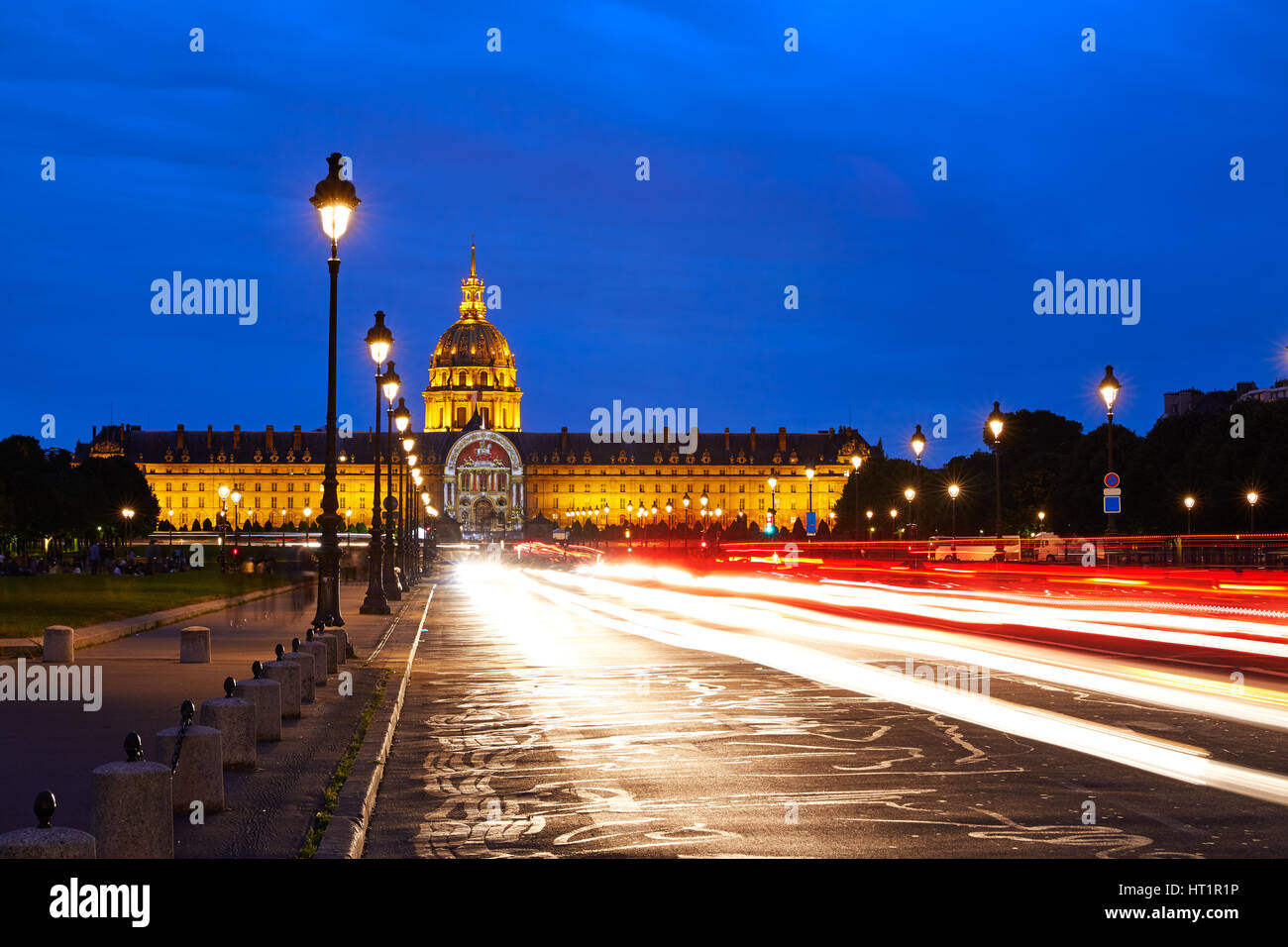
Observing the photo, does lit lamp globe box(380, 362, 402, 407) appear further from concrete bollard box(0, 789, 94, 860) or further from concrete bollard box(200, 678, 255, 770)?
concrete bollard box(0, 789, 94, 860)

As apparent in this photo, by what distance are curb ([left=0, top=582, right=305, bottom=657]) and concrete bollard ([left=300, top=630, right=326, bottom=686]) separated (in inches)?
217

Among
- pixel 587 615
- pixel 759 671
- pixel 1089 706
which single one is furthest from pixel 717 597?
pixel 1089 706

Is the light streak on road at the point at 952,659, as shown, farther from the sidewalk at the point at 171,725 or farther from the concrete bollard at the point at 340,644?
the sidewalk at the point at 171,725

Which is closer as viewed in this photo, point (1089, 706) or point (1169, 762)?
point (1169, 762)

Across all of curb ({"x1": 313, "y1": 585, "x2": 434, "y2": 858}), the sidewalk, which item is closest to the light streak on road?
curb ({"x1": 313, "y1": 585, "x2": 434, "y2": 858})

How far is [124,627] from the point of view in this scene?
2756cm

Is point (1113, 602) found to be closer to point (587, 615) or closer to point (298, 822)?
point (587, 615)

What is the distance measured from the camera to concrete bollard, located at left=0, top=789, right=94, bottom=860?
6234 millimetres

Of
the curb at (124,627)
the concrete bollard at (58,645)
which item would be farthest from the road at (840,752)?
the curb at (124,627)

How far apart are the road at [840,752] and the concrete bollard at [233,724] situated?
43.5 inches

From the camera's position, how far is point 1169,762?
1224 centimetres

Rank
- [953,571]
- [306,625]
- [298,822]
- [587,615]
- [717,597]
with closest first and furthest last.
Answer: [298,822] < [306,625] < [587,615] < [717,597] < [953,571]

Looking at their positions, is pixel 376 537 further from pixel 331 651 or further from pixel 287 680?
pixel 287 680
